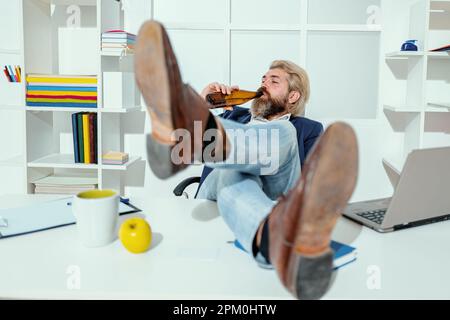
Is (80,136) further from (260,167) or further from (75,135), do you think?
(260,167)

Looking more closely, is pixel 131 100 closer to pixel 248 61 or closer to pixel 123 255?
pixel 248 61

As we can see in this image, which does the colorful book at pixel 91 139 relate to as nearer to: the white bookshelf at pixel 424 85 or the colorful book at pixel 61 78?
the colorful book at pixel 61 78

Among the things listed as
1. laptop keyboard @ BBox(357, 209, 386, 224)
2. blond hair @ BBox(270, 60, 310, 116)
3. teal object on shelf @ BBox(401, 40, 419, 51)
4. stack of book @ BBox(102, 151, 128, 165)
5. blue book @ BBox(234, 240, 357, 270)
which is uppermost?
teal object on shelf @ BBox(401, 40, 419, 51)

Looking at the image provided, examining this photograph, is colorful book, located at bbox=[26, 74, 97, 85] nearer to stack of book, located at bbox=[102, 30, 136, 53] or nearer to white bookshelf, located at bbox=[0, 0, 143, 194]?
white bookshelf, located at bbox=[0, 0, 143, 194]

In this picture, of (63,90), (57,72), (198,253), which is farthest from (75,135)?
(198,253)

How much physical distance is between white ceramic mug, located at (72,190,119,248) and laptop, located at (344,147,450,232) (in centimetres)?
65

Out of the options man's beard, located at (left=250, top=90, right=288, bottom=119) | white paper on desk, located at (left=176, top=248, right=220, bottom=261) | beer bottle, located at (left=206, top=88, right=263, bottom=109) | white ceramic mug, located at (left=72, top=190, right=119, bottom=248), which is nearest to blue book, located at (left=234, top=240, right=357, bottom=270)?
white paper on desk, located at (left=176, top=248, right=220, bottom=261)

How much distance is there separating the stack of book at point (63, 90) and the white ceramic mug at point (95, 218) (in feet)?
6.05

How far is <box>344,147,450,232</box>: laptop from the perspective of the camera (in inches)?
43.7

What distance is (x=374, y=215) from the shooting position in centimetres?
131
